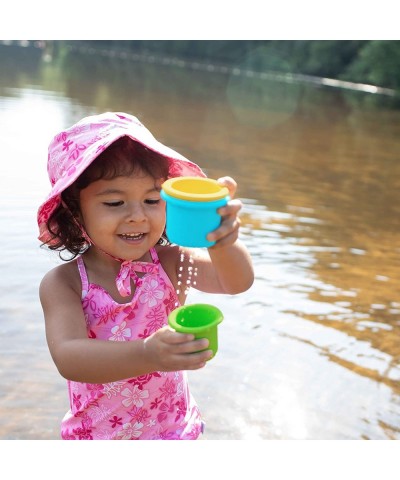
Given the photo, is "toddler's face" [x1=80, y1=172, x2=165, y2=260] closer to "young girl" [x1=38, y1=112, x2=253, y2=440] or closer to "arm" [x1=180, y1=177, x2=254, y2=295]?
"young girl" [x1=38, y1=112, x2=253, y2=440]

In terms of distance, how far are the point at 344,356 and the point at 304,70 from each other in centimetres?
3408

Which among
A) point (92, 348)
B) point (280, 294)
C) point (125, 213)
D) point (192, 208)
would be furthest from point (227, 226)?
point (280, 294)

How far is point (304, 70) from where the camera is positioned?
36062 mm

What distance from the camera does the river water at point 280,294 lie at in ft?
10.9

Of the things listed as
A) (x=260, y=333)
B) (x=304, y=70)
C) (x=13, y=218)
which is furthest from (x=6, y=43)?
(x=260, y=333)

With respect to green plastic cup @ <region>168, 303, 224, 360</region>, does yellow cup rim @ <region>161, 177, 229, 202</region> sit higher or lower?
higher

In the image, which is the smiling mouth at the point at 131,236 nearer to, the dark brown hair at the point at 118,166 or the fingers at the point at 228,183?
the dark brown hair at the point at 118,166

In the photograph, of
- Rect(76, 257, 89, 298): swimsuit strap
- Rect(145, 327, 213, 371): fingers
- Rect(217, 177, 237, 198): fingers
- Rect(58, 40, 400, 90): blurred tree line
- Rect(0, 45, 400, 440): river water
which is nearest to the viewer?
Rect(145, 327, 213, 371): fingers

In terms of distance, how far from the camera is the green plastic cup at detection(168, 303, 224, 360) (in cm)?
161

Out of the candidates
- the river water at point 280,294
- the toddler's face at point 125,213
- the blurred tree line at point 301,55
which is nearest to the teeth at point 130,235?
the toddler's face at point 125,213

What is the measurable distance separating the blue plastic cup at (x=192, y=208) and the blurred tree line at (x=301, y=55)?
28277 mm

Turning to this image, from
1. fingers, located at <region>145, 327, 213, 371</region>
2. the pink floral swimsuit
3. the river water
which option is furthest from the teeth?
the river water

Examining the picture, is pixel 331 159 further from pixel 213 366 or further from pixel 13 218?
pixel 213 366

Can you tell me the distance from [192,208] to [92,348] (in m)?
0.51
